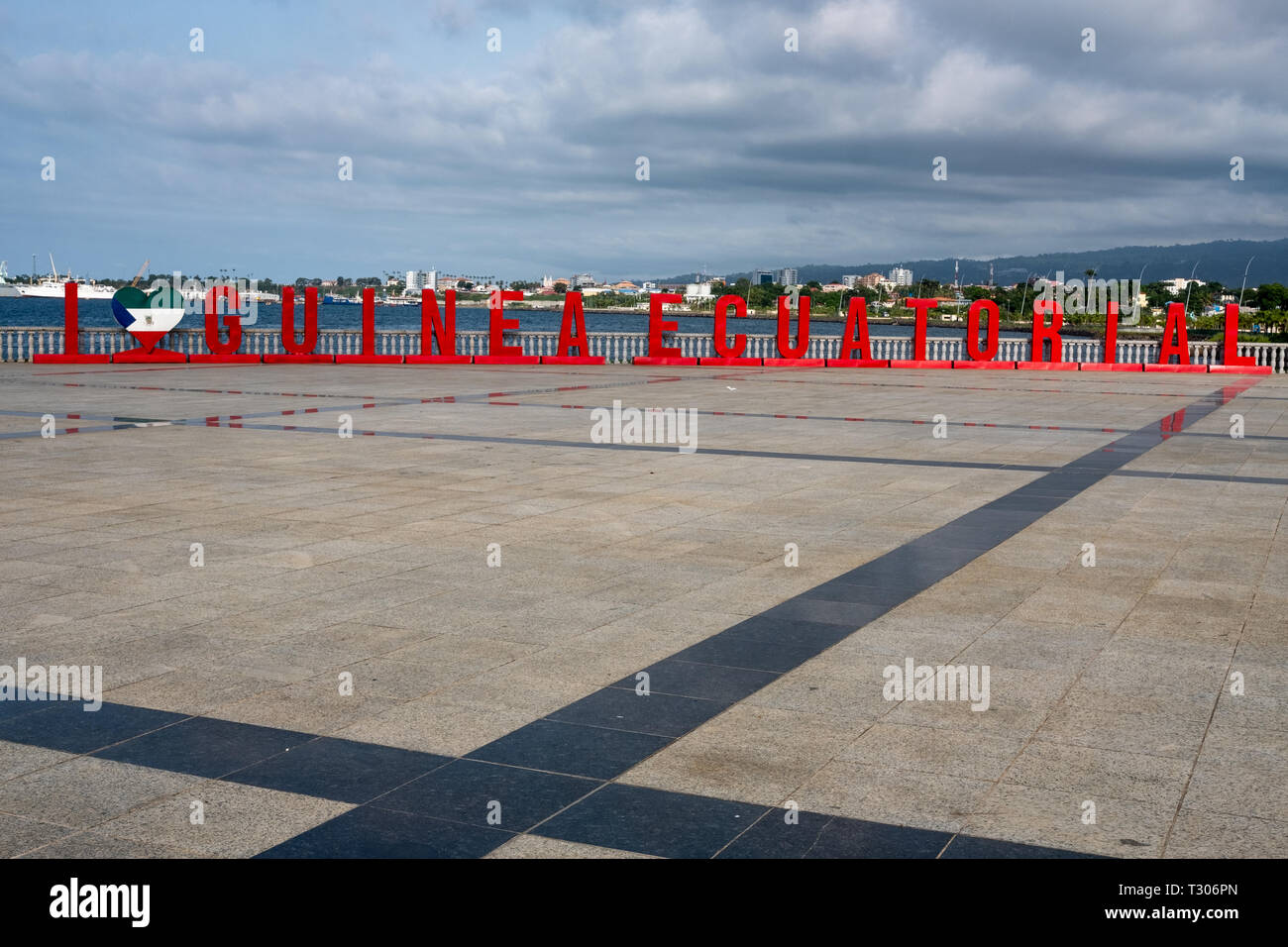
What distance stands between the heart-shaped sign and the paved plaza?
23.6 meters

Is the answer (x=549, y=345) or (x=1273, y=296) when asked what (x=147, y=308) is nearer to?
(x=549, y=345)

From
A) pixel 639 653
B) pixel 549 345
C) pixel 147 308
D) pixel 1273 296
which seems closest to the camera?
pixel 639 653

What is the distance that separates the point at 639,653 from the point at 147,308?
35.9 metres

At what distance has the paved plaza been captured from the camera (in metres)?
4.68

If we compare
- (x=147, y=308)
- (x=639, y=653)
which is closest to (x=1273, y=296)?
(x=147, y=308)

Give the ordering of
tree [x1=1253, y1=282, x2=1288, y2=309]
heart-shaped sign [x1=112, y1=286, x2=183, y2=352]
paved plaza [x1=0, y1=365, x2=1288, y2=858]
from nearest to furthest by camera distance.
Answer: paved plaza [x1=0, y1=365, x2=1288, y2=858] → heart-shaped sign [x1=112, y1=286, x2=183, y2=352] → tree [x1=1253, y1=282, x2=1288, y2=309]

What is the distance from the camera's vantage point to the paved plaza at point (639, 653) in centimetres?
468

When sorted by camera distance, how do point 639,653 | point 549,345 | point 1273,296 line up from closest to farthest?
point 639,653, point 549,345, point 1273,296

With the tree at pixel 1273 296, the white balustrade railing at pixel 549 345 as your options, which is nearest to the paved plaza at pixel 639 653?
the white balustrade railing at pixel 549 345

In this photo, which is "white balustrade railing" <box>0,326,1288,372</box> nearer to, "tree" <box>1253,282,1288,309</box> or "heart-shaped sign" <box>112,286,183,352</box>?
"heart-shaped sign" <box>112,286,183,352</box>

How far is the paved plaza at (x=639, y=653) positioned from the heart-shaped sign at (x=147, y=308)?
77.4 ft

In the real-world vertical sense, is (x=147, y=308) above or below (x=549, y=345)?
above

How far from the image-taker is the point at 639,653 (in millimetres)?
6875

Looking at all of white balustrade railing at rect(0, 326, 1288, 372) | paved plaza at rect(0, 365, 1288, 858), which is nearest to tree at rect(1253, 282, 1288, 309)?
white balustrade railing at rect(0, 326, 1288, 372)
